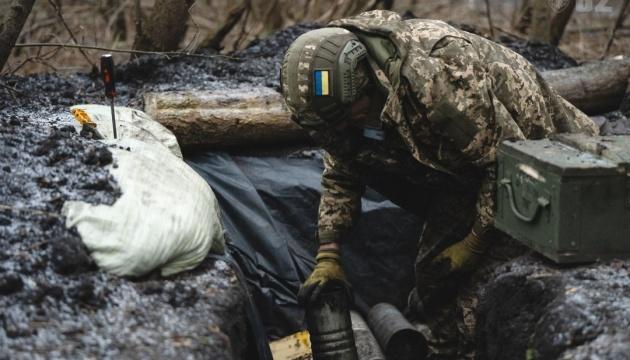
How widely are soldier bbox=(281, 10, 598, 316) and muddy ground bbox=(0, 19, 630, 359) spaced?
0.40 metres

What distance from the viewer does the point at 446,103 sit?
3.77 meters

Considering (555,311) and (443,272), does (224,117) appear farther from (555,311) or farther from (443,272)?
(555,311)

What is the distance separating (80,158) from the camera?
3932 millimetres

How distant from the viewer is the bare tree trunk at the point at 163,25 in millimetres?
6781

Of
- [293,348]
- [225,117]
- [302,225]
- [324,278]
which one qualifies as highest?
[225,117]

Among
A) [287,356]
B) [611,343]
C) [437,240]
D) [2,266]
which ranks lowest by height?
[287,356]

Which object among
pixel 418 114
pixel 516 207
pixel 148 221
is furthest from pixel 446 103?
pixel 148 221

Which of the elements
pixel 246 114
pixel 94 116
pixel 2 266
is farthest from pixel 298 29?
pixel 2 266

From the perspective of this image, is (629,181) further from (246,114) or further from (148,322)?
(246,114)

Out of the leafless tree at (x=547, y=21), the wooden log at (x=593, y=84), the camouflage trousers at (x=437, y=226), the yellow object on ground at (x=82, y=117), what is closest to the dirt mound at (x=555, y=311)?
the camouflage trousers at (x=437, y=226)

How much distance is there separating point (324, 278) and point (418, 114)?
933 mm

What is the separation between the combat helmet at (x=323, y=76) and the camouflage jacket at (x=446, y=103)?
5.6 inches

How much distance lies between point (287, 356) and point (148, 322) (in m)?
1.61

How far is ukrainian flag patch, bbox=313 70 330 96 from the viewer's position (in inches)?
146
